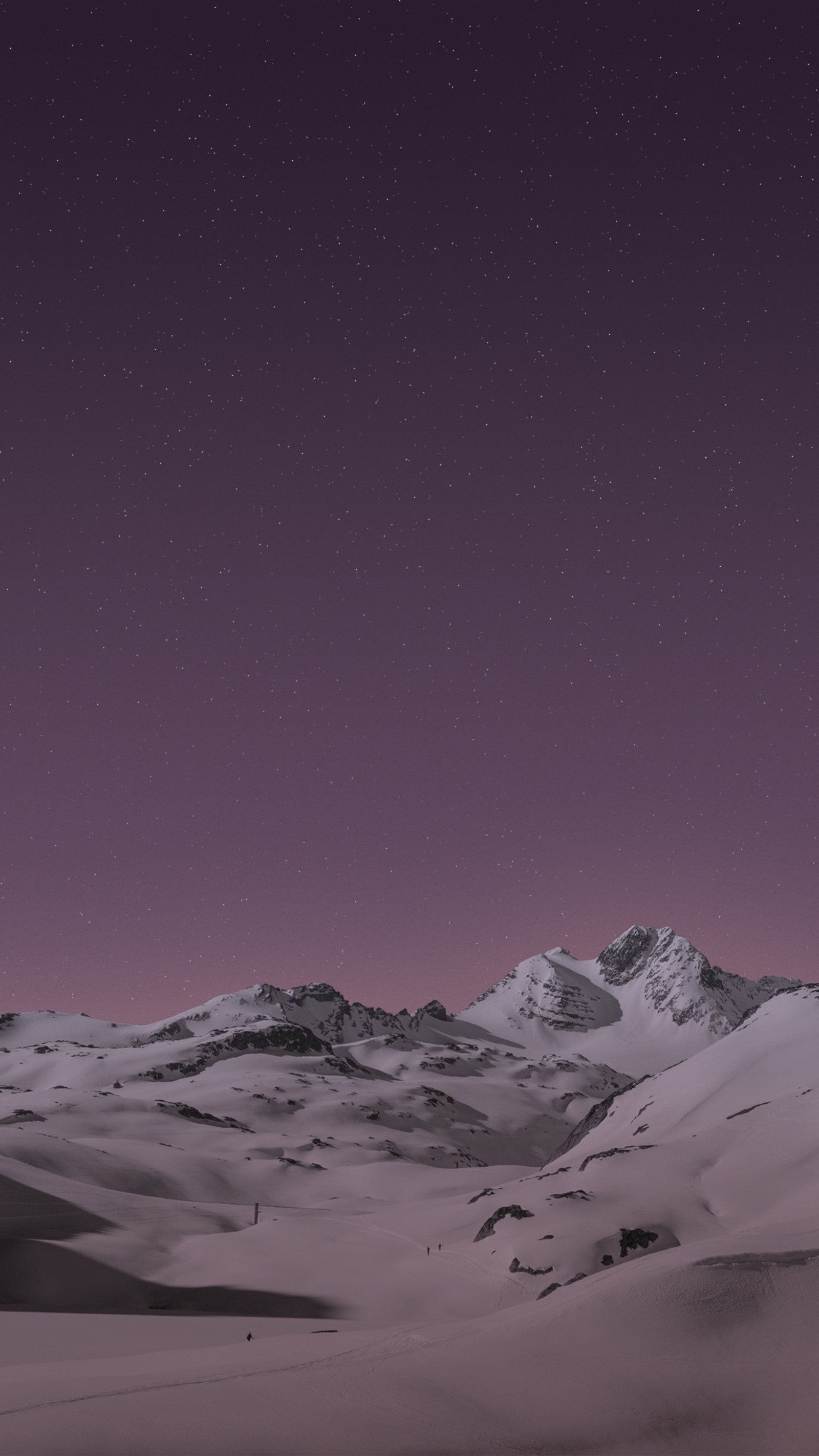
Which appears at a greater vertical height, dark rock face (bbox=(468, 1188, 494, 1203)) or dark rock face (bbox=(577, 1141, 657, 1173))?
dark rock face (bbox=(577, 1141, 657, 1173))

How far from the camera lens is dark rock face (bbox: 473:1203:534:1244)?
6288 cm

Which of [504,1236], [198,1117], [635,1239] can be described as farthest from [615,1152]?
[198,1117]

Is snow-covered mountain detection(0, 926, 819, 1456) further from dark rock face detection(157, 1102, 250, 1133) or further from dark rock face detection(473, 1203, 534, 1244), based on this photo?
dark rock face detection(157, 1102, 250, 1133)

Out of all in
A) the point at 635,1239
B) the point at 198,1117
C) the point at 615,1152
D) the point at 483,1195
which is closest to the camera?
the point at 635,1239

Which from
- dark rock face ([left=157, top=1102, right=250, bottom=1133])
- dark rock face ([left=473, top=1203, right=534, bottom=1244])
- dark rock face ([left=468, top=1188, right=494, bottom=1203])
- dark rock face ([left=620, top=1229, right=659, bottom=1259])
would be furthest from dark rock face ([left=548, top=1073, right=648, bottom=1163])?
dark rock face ([left=157, top=1102, right=250, bottom=1133])

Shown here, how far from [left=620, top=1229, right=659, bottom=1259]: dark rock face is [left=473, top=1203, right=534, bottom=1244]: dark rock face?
8.04m

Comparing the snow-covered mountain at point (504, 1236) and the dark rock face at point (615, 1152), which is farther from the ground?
the dark rock face at point (615, 1152)

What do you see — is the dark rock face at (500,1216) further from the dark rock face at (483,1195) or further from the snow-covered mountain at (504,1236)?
the dark rock face at (483,1195)

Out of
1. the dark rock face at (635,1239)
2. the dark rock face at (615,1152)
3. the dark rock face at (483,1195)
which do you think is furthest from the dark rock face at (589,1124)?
the dark rock face at (635,1239)

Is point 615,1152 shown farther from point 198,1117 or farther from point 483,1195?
point 198,1117

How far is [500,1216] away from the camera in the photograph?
66125 mm

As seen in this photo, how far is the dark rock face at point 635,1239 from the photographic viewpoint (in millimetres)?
54188

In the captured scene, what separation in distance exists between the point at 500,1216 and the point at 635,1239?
13871 mm

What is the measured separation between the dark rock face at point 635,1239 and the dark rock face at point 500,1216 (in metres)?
8.04
